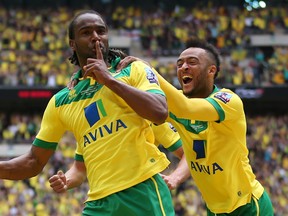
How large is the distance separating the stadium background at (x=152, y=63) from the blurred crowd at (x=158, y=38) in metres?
0.04

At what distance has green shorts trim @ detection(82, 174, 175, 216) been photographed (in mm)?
4953

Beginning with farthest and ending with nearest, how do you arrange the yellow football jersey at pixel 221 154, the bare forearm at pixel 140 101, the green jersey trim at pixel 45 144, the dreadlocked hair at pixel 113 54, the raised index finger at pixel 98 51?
the yellow football jersey at pixel 221 154 → the green jersey trim at pixel 45 144 → the dreadlocked hair at pixel 113 54 → the raised index finger at pixel 98 51 → the bare forearm at pixel 140 101

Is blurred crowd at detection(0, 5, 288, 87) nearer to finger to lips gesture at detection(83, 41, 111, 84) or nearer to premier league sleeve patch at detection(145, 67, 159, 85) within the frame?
premier league sleeve patch at detection(145, 67, 159, 85)

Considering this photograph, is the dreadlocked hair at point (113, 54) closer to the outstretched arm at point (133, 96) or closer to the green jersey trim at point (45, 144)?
the outstretched arm at point (133, 96)

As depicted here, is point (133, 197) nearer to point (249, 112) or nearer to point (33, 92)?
point (33, 92)

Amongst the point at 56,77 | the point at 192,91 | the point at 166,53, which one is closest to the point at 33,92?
the point at 56,77

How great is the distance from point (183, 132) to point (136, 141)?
138cm

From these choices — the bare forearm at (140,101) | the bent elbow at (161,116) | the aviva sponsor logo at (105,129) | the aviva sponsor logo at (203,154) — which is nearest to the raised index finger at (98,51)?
the bare forearm at (140,101)

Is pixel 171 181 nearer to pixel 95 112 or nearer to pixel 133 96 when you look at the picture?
pixel 95 112

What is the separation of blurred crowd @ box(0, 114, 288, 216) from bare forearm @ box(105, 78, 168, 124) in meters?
15.5

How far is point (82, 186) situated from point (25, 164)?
15508mm

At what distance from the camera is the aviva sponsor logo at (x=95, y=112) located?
5.04 meters

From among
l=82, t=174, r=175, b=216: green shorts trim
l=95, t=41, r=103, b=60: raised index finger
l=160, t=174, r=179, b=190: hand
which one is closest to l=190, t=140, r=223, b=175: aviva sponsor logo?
l=160, t=174, r=179, b=190: hand

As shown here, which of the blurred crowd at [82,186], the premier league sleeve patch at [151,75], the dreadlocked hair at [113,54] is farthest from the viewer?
the blurred crowd at [82,186]
